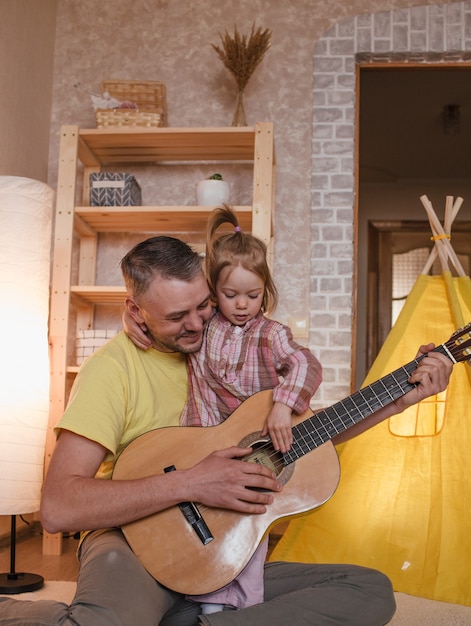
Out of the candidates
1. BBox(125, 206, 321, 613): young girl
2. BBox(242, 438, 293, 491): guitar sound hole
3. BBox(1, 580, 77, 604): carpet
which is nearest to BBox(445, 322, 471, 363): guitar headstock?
BBox(125, 206, 321, 613): young girl

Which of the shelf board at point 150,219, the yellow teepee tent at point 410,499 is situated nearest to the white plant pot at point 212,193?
the shelf board at point 150,219

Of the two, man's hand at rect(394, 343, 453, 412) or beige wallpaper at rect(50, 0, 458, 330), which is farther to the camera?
beige wallpaper at rect(50, 0, 458, 330)

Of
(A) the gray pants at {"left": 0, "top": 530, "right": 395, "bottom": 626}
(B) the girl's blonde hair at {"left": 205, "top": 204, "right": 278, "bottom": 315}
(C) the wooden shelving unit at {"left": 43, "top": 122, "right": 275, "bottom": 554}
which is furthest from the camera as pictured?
(C) the wooden shelving unit at {"left": 43, "top": 122, "right": 275, "bottom": 554}

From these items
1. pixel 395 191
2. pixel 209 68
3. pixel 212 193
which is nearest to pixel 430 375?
pixel 212 193

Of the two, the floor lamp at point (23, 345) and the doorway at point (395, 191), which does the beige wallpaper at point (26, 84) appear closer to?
the floor lamp at point (23, 345)

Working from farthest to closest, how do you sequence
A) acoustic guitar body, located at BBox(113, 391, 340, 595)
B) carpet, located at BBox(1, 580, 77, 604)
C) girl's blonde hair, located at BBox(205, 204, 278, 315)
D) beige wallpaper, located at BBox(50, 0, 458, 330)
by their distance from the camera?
beige wallpaper, located at BBox(50, 0, 458, 330) < carpet, located at BBox(1, 580, 77, 604) < girl's blonde hair, located at BBox(205, 204, 278, 315) < acoustic guitar body, located at BBox(113, 391, 340, 595)

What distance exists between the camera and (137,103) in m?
3.26

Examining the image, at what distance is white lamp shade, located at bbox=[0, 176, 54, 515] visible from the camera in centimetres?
236

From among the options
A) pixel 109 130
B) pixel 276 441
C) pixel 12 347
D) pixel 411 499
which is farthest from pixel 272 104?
pixel 276 441

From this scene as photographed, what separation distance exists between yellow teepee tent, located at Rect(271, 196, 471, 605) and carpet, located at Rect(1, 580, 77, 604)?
678mm

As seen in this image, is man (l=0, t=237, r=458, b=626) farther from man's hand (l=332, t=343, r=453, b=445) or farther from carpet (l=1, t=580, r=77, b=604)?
carpet (l=1, t=580, r=77, b=604)

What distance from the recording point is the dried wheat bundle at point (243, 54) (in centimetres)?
317

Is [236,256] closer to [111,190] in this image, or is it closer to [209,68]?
[111,190]

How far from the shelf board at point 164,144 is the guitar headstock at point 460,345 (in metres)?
1.74
